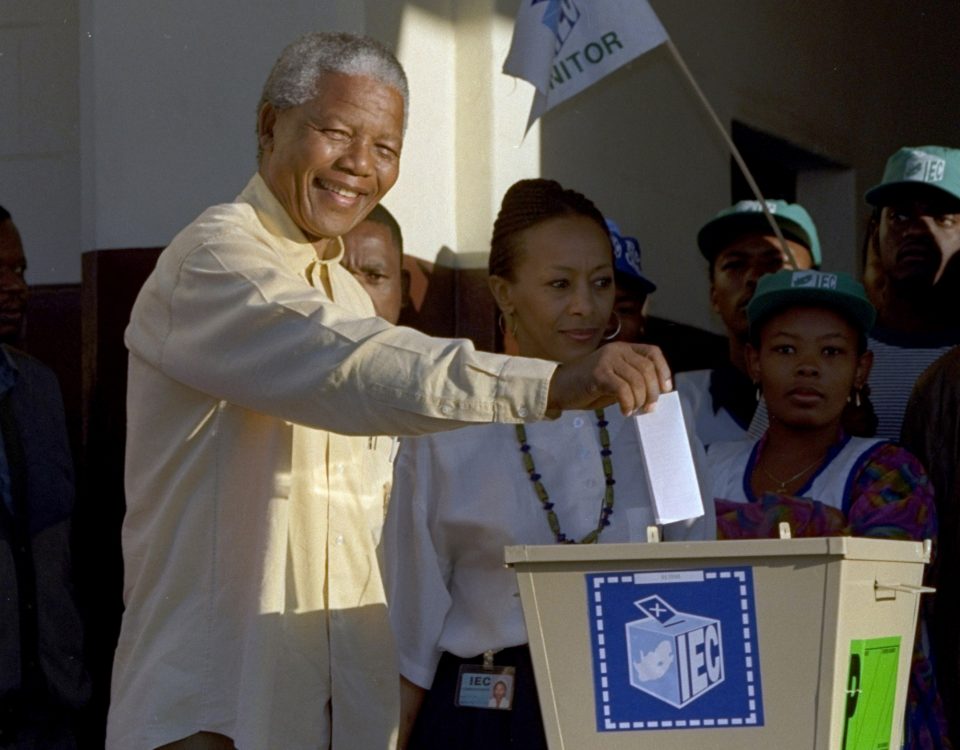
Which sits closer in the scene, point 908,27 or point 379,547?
point 379,547

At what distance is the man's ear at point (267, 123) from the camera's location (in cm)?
291

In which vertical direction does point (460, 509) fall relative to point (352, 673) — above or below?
above

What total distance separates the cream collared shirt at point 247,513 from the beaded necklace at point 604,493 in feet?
1.73

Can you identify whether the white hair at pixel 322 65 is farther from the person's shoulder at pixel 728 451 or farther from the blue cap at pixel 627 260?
the blue cap at pixel 627 260

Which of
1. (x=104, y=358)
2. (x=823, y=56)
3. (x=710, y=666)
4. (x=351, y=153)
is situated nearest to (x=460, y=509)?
(x=351, y=153)

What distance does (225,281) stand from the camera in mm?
2512

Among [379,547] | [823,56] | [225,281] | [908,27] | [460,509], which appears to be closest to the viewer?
[225,281]

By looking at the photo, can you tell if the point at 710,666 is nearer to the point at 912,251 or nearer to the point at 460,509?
the point at 460,509

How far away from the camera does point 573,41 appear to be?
15.6 feet

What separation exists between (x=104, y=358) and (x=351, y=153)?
6.83 feet

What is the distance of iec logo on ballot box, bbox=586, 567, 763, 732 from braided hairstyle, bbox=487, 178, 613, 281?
1409 mm

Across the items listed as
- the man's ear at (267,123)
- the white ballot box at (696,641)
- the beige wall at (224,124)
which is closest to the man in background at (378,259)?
the beige wall at (224,124)

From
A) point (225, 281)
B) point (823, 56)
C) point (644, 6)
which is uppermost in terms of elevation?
point (823, 56)

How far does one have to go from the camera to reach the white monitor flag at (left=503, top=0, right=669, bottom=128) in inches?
186
